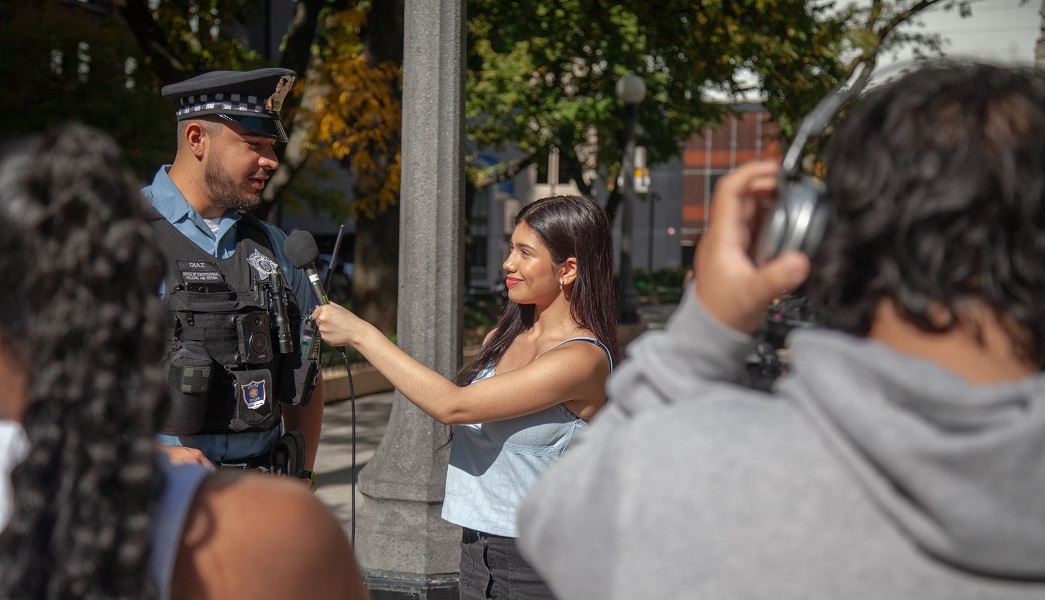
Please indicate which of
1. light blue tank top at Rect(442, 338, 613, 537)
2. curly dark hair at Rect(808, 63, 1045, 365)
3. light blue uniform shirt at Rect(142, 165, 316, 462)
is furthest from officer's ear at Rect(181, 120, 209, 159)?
curly dark hair at Rect(808, 63, 1045, 365)

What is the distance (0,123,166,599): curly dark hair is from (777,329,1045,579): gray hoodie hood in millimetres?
744

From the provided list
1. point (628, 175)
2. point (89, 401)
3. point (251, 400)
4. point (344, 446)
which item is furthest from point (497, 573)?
point (628, 175)

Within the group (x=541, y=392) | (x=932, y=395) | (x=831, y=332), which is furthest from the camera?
(x=541, y=392)

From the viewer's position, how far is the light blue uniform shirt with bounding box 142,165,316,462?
289cm

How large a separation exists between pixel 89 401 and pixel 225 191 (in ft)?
6.99

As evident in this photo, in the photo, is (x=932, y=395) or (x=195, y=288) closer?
(x=932, y=395)

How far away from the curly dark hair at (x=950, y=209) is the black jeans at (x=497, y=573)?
6.01 feet

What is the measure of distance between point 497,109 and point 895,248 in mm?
17355

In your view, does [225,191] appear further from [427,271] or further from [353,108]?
[353,108]

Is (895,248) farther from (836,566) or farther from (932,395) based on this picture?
(836,566)

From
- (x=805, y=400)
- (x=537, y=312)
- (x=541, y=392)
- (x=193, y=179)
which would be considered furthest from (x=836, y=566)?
(x=193, y=179)

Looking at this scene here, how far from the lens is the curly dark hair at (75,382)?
1.08 m

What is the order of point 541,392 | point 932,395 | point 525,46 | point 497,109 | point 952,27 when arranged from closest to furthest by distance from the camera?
1. point 932,395
2. point 541,392
3. point 525,46
4. point 497,109
5. point 952,27

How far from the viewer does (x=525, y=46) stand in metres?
16.8
